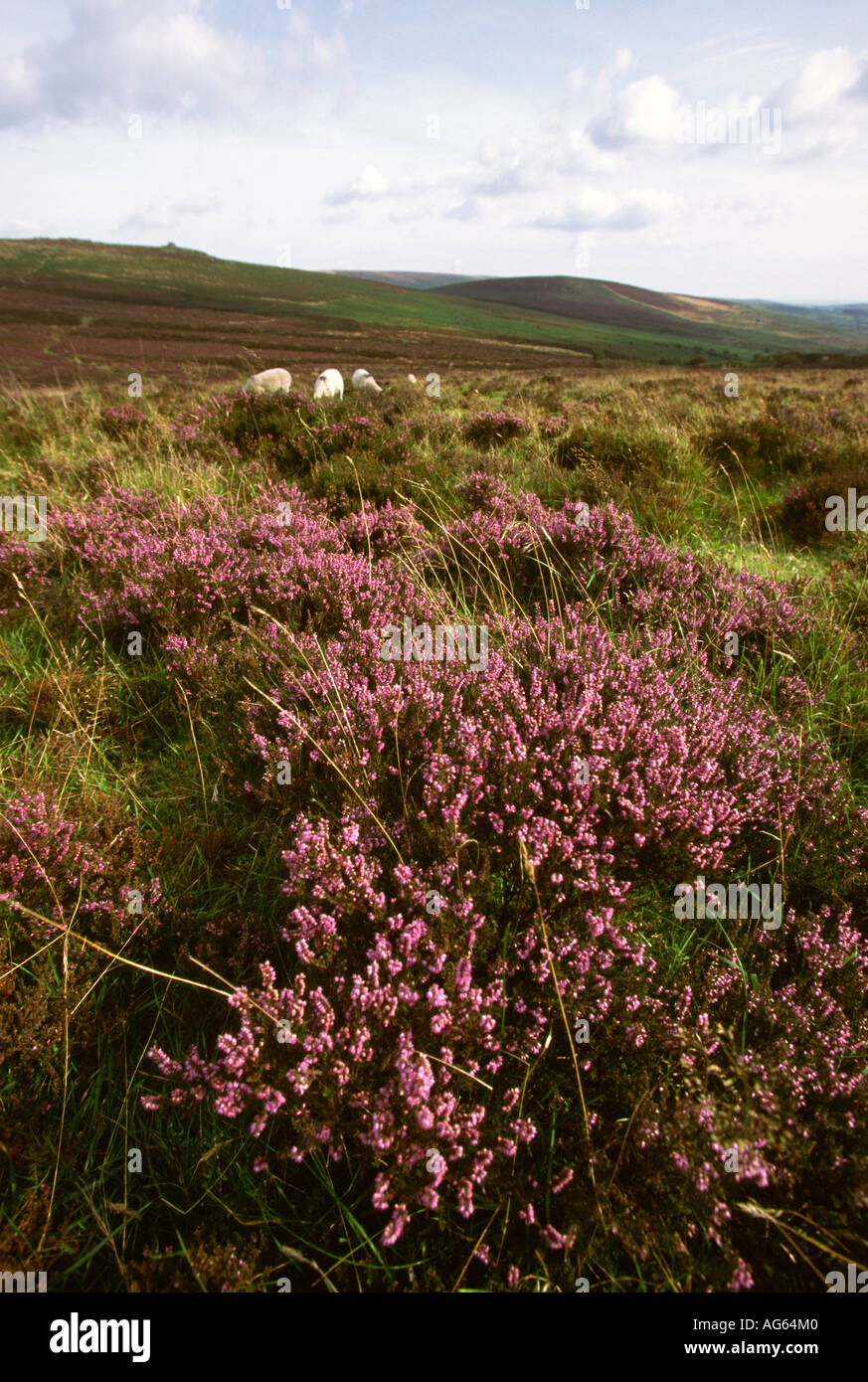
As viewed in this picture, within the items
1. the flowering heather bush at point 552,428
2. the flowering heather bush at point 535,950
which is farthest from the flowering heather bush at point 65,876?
the flowering heather bush at point 552,428

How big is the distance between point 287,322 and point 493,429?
67458mm

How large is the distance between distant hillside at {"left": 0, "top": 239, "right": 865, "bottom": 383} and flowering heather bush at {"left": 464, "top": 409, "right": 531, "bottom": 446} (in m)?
10.6

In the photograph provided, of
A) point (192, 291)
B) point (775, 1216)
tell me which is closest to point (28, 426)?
point (775, 1216)

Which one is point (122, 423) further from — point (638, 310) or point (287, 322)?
point (638, 310)

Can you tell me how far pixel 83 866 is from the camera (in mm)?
1985

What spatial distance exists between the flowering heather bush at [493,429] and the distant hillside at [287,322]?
34.9ft

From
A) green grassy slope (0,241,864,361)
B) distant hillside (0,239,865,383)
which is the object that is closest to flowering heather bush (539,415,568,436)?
distant hillside (0,239,865,383)

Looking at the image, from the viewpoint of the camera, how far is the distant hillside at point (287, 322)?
34656mm

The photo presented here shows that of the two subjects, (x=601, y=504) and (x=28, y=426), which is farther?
(x=28, y=426)

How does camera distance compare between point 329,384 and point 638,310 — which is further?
point 638,310

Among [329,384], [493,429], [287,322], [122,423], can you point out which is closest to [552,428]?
[493,429]

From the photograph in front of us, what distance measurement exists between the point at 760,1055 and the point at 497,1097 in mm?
644

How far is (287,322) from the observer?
6431cm
